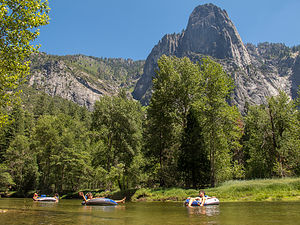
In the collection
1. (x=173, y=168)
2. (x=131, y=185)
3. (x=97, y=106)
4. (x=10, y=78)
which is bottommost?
(x=131, y=185)

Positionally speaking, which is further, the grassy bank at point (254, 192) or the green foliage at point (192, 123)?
the green foliage at point (192, 123)

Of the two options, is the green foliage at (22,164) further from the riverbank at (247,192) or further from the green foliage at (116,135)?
the riverbank at (247,192)

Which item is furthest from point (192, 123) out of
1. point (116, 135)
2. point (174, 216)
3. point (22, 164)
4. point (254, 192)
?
point (22, 164)

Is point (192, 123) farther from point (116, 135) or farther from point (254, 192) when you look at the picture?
point (116, 135)

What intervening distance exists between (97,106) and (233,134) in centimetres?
2352

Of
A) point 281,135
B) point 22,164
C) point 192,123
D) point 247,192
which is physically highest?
point 192,123

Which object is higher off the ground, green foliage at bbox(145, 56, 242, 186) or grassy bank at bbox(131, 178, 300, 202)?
green foliage at bbox(145, 56, 242, 186)

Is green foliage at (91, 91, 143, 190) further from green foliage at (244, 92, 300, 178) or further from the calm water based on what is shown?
the calm water

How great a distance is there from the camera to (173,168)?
3456 centimetres

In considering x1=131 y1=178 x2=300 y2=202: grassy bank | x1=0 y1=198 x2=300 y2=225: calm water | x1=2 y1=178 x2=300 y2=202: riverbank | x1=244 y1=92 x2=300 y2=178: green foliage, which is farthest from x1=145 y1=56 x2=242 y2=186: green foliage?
x1=0 y1=198 x2=300 y2=225: calm water

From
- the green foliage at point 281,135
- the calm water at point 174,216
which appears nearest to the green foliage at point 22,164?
the calm water at point 174,216

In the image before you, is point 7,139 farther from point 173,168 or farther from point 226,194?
point 226,194

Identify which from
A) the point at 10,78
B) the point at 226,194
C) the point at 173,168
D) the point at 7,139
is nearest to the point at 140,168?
the point at 173,168

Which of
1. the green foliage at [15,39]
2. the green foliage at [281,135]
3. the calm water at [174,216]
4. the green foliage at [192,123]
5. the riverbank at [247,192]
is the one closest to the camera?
the calm water at [174,216]
